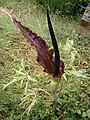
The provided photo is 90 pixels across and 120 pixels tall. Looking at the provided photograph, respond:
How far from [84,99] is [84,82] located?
0.75ft

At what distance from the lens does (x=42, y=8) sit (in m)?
4.41

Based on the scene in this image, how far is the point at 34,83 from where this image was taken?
257cm

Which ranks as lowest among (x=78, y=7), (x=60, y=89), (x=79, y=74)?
(x=78, y=7)

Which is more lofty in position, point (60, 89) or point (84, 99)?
point (60, 89)

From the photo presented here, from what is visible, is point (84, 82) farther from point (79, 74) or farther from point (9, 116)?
point (9, 116)

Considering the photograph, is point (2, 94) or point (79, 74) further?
point (2, 94)

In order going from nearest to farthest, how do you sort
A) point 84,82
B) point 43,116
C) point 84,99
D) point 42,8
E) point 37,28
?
point 43,116 < point 84,99 < point 84,82 < point 37,28 < point 42,8

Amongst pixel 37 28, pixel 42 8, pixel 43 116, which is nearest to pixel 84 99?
pixel 43 116

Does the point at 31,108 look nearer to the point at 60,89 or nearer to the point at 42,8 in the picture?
the point at 60,89

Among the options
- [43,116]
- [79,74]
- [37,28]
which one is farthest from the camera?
[37,28]

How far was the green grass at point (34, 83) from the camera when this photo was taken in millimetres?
2271

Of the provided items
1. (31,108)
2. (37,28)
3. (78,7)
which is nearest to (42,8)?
(78,7)

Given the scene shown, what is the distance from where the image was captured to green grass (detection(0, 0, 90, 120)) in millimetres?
2271

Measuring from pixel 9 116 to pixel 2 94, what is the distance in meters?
0.21
